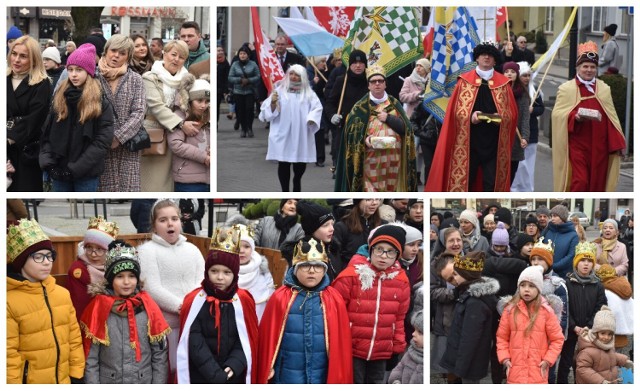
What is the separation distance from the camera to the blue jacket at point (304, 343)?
7176mm

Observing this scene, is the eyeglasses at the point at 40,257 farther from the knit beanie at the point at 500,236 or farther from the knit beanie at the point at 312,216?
the knit beanie at the point at 500,236

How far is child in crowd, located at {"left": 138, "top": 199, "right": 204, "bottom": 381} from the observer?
7.35m

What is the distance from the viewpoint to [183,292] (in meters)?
7.46

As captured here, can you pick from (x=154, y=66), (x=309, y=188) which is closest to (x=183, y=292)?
(x=154, y=66)

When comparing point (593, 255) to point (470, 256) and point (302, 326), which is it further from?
point (302, 326)

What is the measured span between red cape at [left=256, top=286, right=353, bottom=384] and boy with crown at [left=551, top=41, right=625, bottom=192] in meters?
3.56

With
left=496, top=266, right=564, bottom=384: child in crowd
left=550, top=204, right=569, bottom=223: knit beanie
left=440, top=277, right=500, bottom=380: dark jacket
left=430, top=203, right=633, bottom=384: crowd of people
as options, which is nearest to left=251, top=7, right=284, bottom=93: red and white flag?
left=430, top=203, right=633, bottom=384: crowd of people

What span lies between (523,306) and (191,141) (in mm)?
2413

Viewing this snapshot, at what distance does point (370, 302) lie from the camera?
744 cm

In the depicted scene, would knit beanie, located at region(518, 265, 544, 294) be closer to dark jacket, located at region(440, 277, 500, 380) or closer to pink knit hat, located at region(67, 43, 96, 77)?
dark jacket, located at region(440, 277, 500, 380)

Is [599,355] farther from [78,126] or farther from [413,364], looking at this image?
[78,126]

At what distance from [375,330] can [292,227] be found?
1.07 metres

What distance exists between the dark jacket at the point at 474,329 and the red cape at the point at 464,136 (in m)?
2.32
